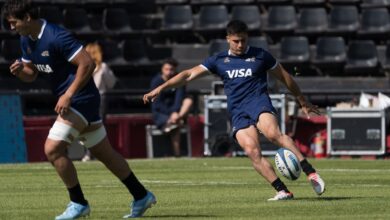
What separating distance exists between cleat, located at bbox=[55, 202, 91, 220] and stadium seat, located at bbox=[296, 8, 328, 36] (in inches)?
735

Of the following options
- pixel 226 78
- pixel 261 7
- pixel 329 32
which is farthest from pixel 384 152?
pixel 226 78

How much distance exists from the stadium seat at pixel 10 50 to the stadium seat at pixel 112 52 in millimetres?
1973

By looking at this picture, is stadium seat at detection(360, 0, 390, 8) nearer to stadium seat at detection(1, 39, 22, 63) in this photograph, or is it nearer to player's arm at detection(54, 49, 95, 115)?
stadium seat at detection(1, 39, 22, 63)

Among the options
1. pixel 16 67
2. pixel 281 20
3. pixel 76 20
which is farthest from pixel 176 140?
pixel 16 67

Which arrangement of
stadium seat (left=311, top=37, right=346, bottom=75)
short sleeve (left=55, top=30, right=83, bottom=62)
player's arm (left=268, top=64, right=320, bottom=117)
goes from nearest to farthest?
short sleeve (left=55, top=30, right=83, bottom=62) < player's arm (left=268, top=64, right=320, bottom=117) < stadium seat (left=311, top=37, right=346, bottom=75)

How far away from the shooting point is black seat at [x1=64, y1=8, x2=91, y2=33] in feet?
91.9

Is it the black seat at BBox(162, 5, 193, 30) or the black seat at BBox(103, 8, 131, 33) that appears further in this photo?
the black seat at BBox(162, 5, 193, 30)

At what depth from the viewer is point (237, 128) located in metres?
13.5

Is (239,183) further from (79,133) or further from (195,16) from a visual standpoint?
(195,16)

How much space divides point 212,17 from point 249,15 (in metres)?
0.94

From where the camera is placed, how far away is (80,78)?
10422mm

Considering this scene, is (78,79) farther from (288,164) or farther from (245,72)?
(245,72)

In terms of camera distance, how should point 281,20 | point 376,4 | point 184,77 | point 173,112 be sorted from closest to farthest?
point 184,77 < point 173,112 < point 281,20 < point 376,4

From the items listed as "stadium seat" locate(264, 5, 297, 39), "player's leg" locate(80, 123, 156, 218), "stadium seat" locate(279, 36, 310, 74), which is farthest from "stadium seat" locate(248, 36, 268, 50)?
"player's leg" locate(80, 123, 156, 218)
